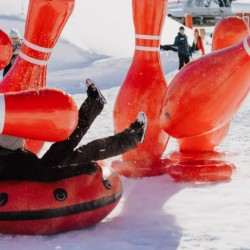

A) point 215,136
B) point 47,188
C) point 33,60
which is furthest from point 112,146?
point 215,136

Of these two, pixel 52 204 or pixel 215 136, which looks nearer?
pixel 52 204

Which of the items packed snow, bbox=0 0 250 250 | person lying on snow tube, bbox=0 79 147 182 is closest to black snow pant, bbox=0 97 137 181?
person lying on snow tube, bbox=0 79 147 182

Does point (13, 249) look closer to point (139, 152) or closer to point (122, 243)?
point (122, 243)

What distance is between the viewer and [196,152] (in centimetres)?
419

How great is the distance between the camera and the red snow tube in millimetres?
2932

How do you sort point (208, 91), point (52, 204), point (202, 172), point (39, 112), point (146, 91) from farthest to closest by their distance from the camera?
point (146, 91) → point (202, 172) → point (208, 91) → point (52, 204) → point (39, 112)

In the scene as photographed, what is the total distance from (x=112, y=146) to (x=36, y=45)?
36.2 inches

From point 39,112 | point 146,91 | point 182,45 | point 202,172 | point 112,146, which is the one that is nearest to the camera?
point 39,112

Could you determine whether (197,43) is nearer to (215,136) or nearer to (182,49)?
(182,49)

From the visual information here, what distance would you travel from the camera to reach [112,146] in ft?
10.6

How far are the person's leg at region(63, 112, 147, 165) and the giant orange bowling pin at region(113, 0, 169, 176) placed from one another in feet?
2.59

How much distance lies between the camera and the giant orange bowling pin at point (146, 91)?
409 cm

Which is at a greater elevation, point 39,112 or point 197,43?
point 39,112

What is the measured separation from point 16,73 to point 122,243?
139 cm
